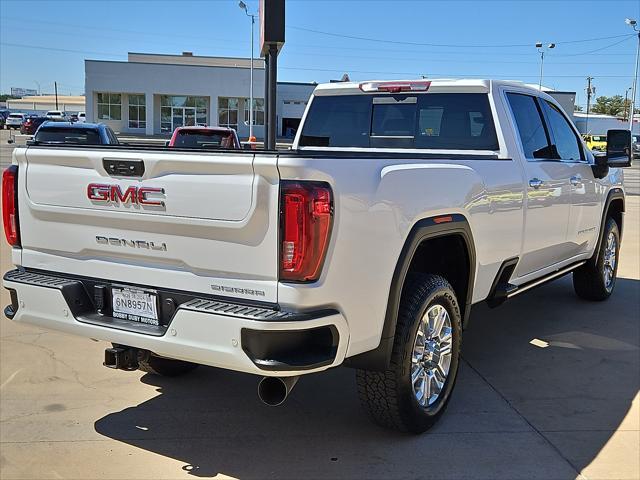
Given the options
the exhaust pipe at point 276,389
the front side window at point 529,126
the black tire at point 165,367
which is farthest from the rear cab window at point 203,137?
the exhaust pipe at point 276,389

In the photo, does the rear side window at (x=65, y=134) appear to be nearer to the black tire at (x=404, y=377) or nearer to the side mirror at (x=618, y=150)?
the side mirror at (x=618, y=150)

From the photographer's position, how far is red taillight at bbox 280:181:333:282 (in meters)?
2.95

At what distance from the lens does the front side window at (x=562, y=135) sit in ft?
19.2

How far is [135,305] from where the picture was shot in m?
3.43

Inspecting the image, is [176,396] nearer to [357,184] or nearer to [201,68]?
[357,184]

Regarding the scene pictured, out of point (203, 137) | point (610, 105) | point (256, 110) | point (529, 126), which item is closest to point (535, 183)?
point (529, 126)

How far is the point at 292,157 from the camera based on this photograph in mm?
2945

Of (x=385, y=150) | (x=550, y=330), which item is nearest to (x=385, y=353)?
(x=385, y=150)

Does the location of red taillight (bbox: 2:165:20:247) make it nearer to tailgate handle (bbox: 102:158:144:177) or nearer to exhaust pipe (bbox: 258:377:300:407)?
tailgate handle (bbox: 102:158:144:177)

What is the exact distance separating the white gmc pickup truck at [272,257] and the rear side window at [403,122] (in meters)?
0.41

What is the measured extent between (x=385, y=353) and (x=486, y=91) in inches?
101

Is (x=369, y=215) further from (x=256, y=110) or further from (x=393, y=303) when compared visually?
(x=256, y=110)

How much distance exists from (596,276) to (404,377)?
4.19 meters

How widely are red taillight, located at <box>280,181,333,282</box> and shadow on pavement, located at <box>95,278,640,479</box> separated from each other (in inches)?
46.7
